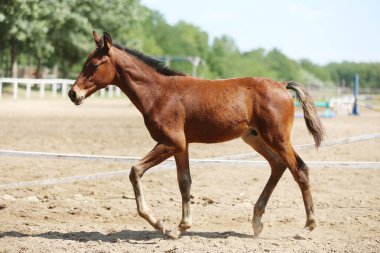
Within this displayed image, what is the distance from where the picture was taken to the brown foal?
18.9 feet

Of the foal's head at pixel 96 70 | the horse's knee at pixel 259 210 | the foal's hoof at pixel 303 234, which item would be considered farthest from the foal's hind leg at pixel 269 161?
the foal's head at pixel 96 70

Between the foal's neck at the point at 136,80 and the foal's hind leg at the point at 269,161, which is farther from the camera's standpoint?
the foal's hind leg at the point at 269,161

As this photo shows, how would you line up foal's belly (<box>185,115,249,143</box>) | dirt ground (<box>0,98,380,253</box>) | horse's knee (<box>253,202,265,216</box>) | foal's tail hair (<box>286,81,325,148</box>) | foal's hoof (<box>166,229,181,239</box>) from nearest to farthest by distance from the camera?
dirt ground (<box>0,98,380,253</box>), foal's hoof (<box>166,229,181,239</box>), foal's belly (<box>185,115,249,143</box>), horse's knee (<box>253,202,265,216</box>), foal's tail hair (<box>286,81,325,148</box>)

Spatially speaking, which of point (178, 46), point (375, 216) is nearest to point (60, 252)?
point (375, 216)

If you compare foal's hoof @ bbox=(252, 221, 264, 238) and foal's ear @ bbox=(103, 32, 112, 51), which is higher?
foal's ear @ bbox=(103, 32, 112, 51)

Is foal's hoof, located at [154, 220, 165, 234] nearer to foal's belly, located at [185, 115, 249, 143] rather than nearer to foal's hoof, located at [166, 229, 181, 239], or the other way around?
foal's hoof, located at [166, 229, 181, 239]

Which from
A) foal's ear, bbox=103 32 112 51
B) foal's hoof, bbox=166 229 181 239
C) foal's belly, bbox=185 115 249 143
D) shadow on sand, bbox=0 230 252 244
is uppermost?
foal's ear, bbox=103 32 112 51

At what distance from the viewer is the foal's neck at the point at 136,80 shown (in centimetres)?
596

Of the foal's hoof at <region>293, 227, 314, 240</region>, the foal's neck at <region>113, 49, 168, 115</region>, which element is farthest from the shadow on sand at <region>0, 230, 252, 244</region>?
the foal's neck at <region>113, 49, 168, 115</region>

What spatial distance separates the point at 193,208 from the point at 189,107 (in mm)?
1925

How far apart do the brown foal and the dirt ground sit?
0.39 m

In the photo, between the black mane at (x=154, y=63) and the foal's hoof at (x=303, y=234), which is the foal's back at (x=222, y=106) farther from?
the foal's hoof at (x=303, y=234)

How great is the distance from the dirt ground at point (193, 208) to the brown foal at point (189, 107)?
0.39m

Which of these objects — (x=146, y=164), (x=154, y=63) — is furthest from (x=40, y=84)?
(x=146, y=164)
